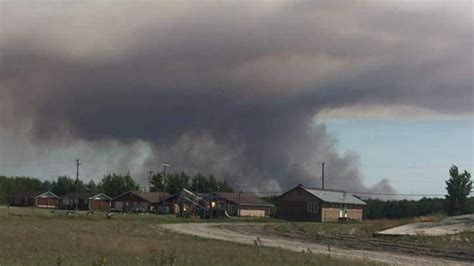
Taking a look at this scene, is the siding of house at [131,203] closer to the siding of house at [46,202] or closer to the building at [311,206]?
the siding of house at [46,202]

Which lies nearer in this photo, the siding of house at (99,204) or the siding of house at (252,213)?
the siding of house at (252,213)

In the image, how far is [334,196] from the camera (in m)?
101

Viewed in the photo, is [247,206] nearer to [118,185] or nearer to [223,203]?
[223,203]

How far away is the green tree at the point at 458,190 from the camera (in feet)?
348

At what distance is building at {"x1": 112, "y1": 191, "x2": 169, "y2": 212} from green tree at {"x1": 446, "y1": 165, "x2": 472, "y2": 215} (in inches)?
2061

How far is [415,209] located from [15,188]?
389 ft

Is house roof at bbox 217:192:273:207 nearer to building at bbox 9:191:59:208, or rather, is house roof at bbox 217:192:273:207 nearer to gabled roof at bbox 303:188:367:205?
gabled roof at bbox 303:188:367:205

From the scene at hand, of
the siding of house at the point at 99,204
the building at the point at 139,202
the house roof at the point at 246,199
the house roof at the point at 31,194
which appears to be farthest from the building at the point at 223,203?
the house roof at the point at 31,194

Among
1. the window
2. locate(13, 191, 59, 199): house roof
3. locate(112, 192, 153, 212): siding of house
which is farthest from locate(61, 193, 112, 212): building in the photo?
the window

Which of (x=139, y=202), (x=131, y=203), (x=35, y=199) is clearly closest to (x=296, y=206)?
(x=139, y=202)

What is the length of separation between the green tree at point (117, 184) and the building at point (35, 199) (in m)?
14.4

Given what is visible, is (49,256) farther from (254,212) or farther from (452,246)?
(254,212)

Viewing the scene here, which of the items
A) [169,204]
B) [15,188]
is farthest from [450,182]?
[15,188]

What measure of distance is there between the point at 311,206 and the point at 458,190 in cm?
2816
